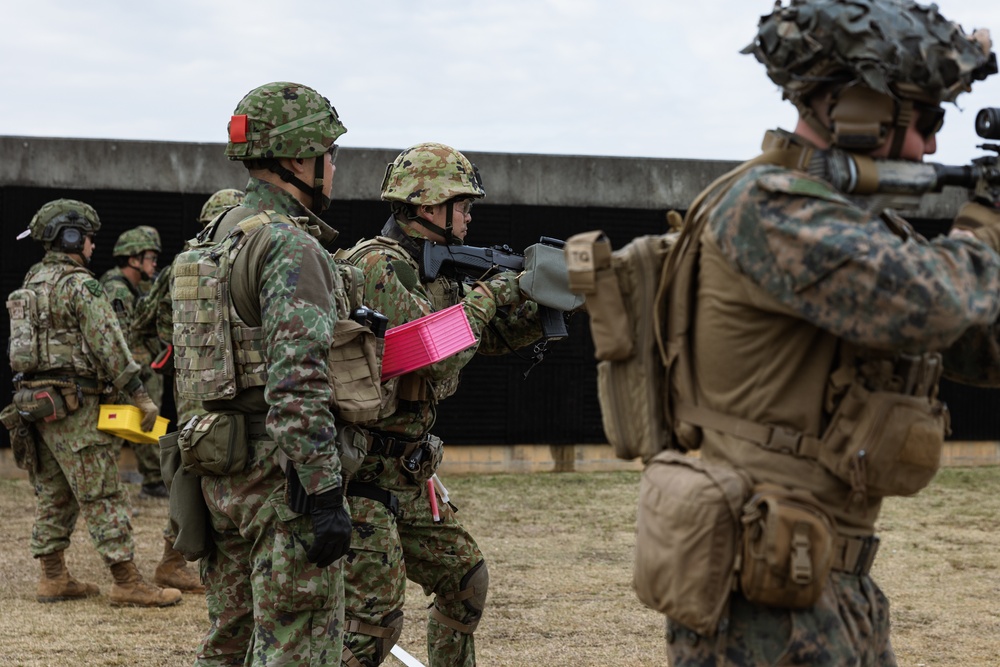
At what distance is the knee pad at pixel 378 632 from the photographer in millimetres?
4531

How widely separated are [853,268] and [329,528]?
183cm

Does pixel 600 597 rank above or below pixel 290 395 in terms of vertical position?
below

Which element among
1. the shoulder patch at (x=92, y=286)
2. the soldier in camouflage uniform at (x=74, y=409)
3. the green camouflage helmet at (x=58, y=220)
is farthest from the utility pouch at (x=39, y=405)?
the green camouflage helmet at (x=58, y=220)

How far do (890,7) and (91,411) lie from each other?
19.7 feet

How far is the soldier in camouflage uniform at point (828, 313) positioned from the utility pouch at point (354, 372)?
1438mm

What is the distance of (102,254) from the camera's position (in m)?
11.4

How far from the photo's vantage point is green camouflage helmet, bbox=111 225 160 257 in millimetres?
10203

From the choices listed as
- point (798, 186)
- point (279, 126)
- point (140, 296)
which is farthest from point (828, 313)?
point (140, 296)

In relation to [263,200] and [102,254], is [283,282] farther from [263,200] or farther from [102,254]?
[102,254]

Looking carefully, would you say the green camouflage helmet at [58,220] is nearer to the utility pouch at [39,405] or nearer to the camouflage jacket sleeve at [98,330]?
the camouflage jacket sleeve at [98,330]

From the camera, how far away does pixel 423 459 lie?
4.77 meters

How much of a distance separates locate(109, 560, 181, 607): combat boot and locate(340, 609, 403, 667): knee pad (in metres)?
3.12

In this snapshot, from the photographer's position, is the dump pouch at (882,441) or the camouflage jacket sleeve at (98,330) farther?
the camouflage jacket sleeve at (98,330)

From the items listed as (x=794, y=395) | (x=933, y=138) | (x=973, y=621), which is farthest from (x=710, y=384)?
(x=973, y=621)
